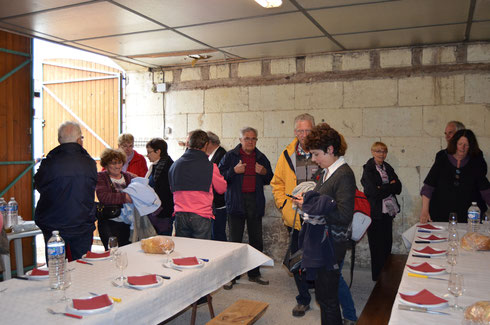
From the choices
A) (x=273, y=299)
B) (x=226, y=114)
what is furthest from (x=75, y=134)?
(x=226, y=114)

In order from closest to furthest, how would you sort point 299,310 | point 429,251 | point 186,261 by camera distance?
point 186,261 < point 429,251 < point 299,310

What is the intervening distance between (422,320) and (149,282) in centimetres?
132

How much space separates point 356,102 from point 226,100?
6.04 feet

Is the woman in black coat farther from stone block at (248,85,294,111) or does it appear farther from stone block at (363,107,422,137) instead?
stone block at (248,85,294,111)

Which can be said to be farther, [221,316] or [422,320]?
[221,316]

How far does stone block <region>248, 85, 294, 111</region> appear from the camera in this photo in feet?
18.8

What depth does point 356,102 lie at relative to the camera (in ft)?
17.6

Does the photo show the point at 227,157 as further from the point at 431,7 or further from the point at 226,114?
the point at 431,7

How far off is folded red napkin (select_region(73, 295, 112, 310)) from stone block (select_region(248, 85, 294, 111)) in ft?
13.7

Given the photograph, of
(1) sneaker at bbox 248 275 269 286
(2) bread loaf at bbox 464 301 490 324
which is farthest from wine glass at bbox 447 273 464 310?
(1) sneaker at bbox 248 275 269 286

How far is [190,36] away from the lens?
4629mm

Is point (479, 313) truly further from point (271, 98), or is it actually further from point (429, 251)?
point (271, 98)

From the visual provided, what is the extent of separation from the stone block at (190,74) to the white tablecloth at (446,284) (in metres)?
4.15

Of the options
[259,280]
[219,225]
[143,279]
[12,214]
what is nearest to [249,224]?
[219,225]
